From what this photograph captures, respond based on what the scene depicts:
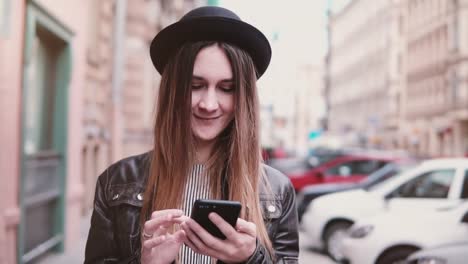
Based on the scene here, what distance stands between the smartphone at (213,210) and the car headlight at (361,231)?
18.5 ft

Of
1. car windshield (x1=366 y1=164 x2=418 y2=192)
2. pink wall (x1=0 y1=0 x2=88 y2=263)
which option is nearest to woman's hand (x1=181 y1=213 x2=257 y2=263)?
pink wall (x1=0 y1=0 x2=88 y2=263)

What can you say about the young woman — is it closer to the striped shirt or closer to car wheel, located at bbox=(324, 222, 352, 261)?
the striped shirt

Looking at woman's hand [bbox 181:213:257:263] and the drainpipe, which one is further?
the drainpipe

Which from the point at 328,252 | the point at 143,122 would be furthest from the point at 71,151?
the point at 143,122

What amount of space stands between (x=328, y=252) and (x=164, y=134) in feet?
25.5

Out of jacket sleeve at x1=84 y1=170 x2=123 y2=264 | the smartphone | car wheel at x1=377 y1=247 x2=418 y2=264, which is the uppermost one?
the smartphone

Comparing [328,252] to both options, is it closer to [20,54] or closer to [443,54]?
[20,54]

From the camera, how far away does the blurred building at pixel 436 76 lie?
34.6 metres

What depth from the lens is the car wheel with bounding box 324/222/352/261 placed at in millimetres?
9188

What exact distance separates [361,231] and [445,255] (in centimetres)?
222

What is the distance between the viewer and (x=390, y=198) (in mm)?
8859

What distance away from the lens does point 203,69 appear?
2014 millimetres

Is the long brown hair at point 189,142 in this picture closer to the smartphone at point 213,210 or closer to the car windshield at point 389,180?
the smartphone at point 213,210

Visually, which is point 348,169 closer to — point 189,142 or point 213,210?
point 189,142
